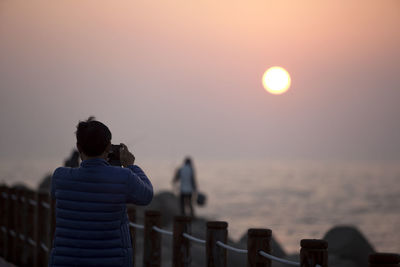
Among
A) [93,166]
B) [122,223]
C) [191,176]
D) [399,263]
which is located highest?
[191,176]

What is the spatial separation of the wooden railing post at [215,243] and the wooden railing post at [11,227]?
6250 mm

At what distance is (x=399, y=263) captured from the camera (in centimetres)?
371

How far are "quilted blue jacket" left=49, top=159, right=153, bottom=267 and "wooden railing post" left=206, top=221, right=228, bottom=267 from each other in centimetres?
217

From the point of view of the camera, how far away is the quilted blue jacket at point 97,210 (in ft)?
13.4

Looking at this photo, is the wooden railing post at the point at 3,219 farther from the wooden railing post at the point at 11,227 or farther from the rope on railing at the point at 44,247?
the rope on railing at the point at 44,247

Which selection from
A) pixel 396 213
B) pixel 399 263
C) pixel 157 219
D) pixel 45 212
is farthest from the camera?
pixel 396 213

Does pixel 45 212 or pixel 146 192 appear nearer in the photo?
pixel 146 192

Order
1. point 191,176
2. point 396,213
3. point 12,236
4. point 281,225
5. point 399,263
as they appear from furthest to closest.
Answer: point 396,213 < point 281,225 < point 191,176 < point 12,236 < point 399,263

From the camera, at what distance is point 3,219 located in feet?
40.9

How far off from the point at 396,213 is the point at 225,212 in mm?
16755

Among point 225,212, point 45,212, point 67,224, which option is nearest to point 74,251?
point 67,224

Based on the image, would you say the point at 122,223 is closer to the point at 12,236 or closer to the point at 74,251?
the point at 74,251

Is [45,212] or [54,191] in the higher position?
[45,212]

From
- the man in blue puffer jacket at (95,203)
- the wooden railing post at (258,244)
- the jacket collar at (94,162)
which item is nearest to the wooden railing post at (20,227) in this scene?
the wooden railing post at (258,244)
